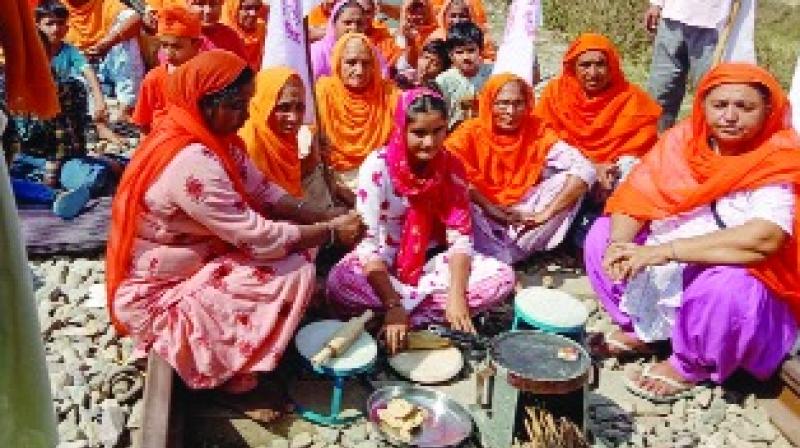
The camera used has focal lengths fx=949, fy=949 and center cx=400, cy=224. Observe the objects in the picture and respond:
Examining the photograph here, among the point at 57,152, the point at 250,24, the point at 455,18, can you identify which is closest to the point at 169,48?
the point at 57,152

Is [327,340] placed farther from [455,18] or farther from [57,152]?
[455,18]

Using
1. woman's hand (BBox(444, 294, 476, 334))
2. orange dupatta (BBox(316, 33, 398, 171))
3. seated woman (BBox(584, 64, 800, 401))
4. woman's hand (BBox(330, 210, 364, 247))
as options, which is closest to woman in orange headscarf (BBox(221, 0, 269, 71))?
orange dupatta (BBox(316, 33, 398, 171))

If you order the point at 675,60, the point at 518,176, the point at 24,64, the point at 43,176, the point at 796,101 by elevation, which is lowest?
the point at 43,176

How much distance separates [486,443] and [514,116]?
7.31 ft

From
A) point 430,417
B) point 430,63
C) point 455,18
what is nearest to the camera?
point 430,417

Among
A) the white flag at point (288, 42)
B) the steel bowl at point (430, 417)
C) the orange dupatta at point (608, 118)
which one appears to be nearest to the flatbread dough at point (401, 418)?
the steel bowl at point (430, 417)

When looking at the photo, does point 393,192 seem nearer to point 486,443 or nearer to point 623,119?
point 486,443

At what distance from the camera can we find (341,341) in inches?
162

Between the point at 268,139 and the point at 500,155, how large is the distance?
4.81ft

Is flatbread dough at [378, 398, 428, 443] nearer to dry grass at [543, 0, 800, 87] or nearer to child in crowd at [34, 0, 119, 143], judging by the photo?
child in crowd at [34, 0, 119, 143]

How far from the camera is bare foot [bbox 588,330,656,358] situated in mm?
4930

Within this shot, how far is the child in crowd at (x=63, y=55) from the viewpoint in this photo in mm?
6312

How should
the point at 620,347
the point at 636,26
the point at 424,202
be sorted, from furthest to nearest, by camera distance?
1. the point at 636,26
2. the point at 424,202
3. the point at 620,347

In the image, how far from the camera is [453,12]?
8445mm
